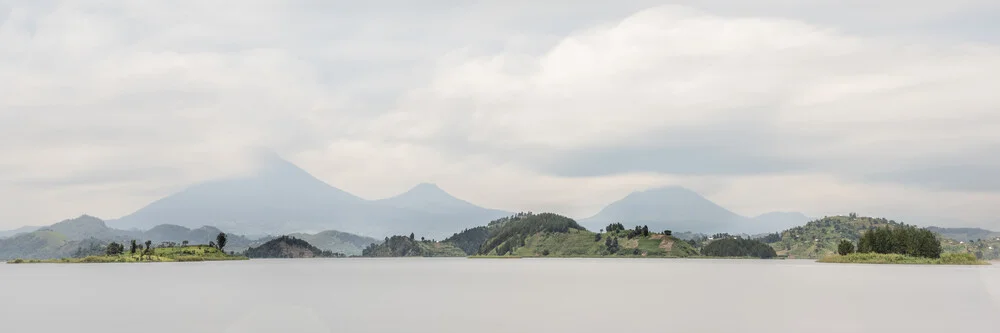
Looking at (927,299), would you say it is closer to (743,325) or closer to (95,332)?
Result: (743,325)

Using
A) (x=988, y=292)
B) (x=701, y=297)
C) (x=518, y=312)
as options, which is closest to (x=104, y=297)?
(x=518, y=312)

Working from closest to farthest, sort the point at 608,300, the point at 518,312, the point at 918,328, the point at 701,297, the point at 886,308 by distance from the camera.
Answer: the point at 918,328 → the point at 518,312 → the point at 886,308 → the point at 608,300 → the point at 701,297

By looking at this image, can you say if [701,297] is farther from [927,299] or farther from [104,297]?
[104,297]

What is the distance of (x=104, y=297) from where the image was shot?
114 meters

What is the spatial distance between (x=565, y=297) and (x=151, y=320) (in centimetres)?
5840

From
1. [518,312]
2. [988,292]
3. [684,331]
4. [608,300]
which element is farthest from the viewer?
[988,292]

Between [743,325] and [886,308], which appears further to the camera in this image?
[886,308]

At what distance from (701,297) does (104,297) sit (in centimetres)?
9374

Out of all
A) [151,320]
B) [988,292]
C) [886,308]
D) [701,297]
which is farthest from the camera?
[988,292]

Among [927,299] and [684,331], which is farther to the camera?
A: [927,299]

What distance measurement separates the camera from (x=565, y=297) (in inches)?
4345

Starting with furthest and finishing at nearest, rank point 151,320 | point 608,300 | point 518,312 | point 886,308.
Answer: point 608,300, point 886,308, point 518,312, point 151,320

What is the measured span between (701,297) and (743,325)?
139 ft

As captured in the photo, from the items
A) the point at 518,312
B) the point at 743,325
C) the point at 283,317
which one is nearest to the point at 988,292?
the point at 743,325
